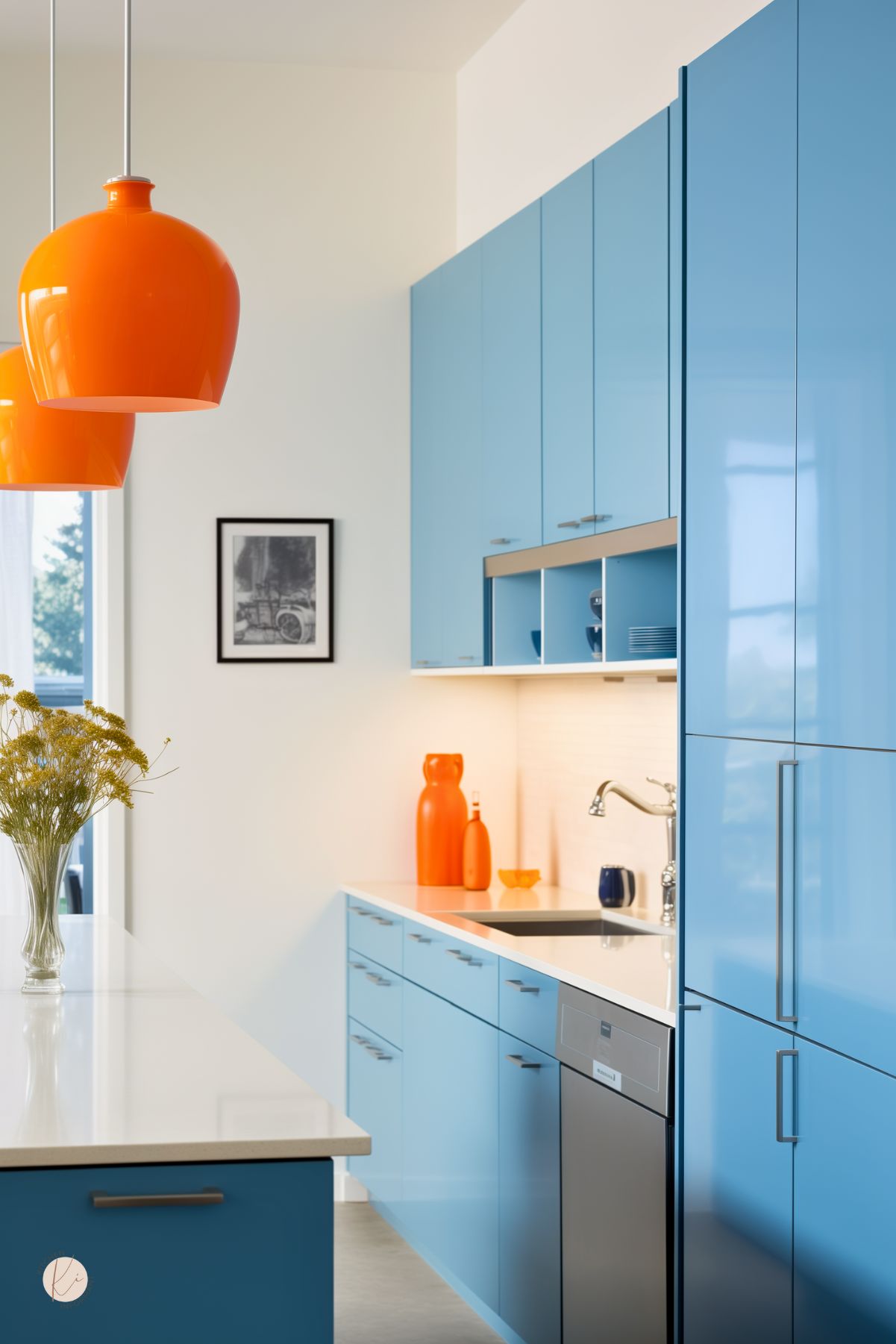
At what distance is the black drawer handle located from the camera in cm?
189

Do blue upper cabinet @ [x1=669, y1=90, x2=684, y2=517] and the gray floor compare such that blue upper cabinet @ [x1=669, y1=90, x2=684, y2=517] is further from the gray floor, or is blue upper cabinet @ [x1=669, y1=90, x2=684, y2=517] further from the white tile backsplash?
the gray floor

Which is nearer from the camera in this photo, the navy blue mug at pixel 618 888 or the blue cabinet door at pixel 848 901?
the blue cabinet door at pixel 848 901

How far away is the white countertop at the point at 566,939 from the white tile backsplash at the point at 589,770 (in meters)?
0.11

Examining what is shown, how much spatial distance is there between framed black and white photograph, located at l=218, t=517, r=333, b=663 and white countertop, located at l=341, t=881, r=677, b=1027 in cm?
79

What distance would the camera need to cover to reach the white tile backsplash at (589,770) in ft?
13.6

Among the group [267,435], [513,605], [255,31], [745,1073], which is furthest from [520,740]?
[745,1073]

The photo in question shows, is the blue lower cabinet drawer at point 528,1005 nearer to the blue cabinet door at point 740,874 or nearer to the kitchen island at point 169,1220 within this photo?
the blue cabinet door at point 740,874

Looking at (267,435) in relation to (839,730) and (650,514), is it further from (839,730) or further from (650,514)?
(839,730)

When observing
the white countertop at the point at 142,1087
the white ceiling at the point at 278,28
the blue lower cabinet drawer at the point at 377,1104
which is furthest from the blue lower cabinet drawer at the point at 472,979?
the white ceiling at the point at 278,28

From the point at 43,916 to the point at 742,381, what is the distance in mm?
1538

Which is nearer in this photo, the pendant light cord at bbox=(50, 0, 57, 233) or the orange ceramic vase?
the pendant light cord at bbox=(50, 0, 57, 233)

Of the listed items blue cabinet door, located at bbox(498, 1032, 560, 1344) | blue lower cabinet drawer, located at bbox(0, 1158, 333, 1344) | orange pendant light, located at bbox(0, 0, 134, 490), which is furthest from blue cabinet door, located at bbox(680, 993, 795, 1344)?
orange pendant light, located at bbox(0, 0, 134, 490)

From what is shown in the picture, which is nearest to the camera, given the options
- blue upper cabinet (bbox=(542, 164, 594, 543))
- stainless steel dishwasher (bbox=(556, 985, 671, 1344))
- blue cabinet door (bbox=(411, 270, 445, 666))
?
stainless steel dishwasher (bbox=(556, 985, 671, 1344))

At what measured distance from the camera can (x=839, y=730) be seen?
A: 2234 mm
